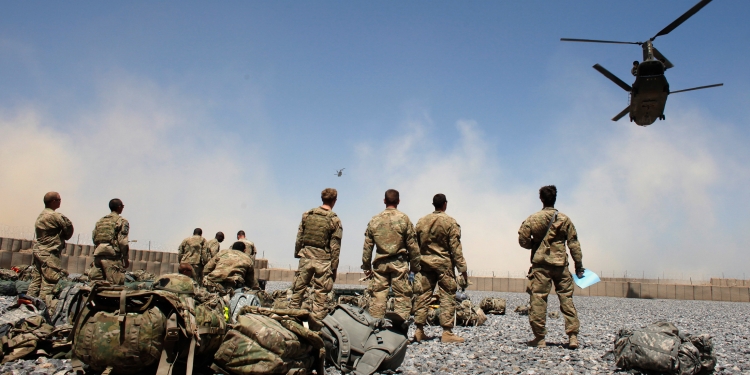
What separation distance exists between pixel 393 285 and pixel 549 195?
2226 millimetres

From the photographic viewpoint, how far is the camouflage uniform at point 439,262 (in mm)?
6586

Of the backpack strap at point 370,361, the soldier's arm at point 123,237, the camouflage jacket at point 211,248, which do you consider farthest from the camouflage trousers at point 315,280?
the camouflage jacket at point 211,248

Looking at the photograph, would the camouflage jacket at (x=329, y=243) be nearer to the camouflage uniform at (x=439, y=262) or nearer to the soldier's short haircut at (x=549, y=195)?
the camouflage uniform at (x=439, y=262)

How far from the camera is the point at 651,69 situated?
15.1 m

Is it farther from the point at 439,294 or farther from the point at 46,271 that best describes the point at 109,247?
the point at 439,294

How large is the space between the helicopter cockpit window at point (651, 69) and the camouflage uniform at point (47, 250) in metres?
15.1

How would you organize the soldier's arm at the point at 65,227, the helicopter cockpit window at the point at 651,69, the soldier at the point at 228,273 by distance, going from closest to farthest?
the soldier at the point at 228,273, the soldier's arm at the point at 65,227, the helicopter cockpit window at the point at 651,69

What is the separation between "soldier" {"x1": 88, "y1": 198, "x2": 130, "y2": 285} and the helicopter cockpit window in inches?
565

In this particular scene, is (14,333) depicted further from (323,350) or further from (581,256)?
(581,256)

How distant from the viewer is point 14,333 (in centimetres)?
424

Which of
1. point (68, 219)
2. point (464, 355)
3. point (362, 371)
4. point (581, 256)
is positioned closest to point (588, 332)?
point (581, 256)

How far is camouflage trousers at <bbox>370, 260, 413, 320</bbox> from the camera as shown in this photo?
20.7ft

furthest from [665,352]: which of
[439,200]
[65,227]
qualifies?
[65,227]

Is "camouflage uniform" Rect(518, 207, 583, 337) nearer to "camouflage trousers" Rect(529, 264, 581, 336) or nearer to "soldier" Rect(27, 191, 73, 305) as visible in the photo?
"camouflage trousers" Rect(529, 264, 581, 336)
